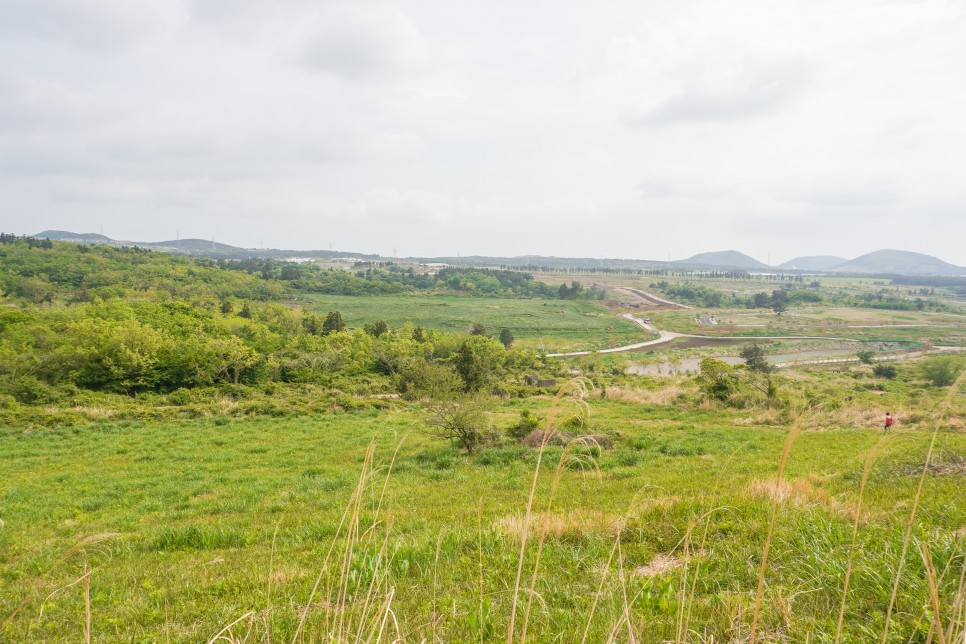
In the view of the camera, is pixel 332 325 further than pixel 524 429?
Yes

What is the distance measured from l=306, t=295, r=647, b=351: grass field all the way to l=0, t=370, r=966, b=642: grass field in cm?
7033

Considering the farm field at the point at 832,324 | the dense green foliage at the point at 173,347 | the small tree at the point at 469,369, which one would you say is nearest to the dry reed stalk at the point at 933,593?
the dense green foliage at the point at 173,347

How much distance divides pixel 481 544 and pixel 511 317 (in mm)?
119218

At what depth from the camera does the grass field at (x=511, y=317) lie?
98188 millimetres

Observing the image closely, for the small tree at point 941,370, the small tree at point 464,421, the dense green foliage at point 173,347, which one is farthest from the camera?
the small tree at point 941,370

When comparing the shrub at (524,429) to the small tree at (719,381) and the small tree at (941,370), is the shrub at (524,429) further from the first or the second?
the small tree at (941,370)

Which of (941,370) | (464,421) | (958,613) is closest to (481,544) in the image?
(958,613)

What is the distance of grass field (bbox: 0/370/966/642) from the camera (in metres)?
3.65

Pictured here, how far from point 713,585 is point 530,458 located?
1300cm

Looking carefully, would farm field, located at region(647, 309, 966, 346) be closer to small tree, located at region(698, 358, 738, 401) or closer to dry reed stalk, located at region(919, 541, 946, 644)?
small tree, located at region(698, 358, 738, 401)

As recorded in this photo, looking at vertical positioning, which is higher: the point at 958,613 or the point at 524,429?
the point at 958,613

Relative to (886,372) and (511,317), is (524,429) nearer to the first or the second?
(886,372)

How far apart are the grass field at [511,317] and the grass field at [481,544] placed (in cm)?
7033

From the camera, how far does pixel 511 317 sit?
124875 mm
